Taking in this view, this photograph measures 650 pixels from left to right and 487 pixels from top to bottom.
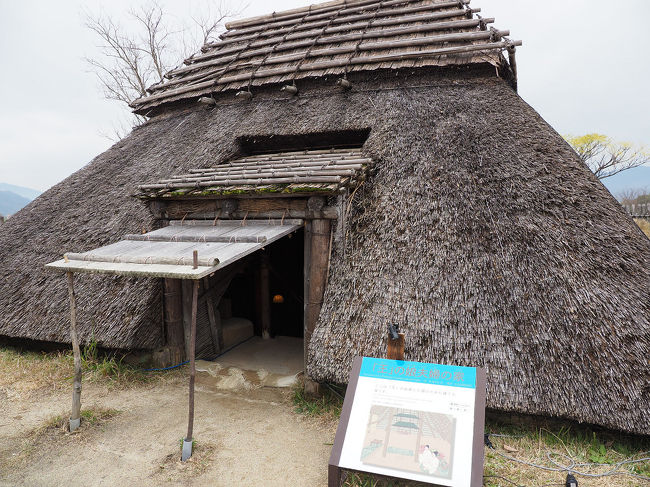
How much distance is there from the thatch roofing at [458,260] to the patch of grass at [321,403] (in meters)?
0.53

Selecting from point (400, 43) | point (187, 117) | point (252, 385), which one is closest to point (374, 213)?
point (252, 385)

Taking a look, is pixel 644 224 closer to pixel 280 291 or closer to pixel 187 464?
pixel 280 291

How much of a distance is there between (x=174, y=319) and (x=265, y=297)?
2199mm

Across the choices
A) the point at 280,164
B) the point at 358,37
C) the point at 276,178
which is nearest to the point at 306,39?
the point at 358,37

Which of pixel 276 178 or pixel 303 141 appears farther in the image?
pixel 303 141

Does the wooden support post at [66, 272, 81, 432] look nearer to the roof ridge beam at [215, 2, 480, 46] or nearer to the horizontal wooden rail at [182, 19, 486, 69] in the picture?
the horizontal wooden rail at [182, 19, 486, 69]

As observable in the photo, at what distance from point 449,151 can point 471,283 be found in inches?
77.7

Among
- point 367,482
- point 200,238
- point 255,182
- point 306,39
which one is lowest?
point 367,482

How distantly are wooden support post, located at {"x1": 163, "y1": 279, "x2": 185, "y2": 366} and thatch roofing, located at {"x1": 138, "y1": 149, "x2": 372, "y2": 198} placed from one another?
128 centimetres

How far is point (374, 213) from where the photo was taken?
4.71 meters

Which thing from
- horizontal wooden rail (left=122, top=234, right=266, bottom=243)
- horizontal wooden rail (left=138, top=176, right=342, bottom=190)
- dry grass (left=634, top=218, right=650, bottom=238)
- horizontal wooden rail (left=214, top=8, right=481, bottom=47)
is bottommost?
dry grass (left=634, top=218, right=650, bottom=238)

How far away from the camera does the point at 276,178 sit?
4.63 meters

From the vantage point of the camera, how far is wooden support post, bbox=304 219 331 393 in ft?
14.8

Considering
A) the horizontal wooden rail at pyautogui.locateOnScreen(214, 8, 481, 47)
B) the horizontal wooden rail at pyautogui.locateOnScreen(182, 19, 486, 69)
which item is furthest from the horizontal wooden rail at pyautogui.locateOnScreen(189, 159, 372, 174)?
the horizontal wooden rail at pyautogui.locateOnScreen(214, 8, 481, 47)
